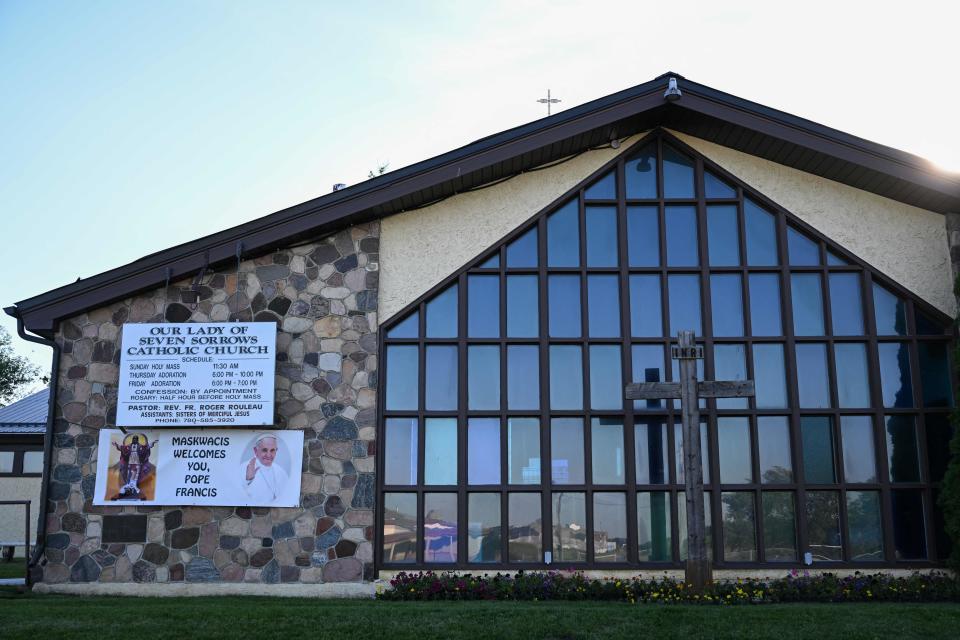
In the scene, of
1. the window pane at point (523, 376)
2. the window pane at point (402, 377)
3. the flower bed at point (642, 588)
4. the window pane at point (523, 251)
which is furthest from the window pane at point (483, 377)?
the flower bed at point (642, 588)

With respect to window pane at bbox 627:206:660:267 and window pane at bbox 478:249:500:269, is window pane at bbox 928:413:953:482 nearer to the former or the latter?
window pane at bbox 627:206:660:267

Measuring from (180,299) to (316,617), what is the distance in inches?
204

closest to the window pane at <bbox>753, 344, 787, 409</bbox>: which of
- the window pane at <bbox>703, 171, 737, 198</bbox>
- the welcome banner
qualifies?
the window pane at <bbox>703, 171, 737, 198</bbox>

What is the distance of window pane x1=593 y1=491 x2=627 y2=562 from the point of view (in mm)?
12320

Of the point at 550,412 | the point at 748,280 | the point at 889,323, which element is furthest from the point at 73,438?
the point at 889,323

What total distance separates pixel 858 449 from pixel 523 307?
4931mm

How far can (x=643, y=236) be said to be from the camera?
13242 millimetres

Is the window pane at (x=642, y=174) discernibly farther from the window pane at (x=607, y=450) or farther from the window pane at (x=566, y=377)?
the window pane at (x=607, y=450)

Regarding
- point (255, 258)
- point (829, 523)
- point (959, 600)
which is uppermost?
point (255, 258)

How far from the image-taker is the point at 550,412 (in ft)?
41.4

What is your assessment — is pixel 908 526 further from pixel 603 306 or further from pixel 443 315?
pixel 443 315

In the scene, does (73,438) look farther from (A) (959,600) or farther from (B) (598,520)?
(A) (959,600)

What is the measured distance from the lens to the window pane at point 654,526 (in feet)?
40.4

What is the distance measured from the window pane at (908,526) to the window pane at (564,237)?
536 centimetres
